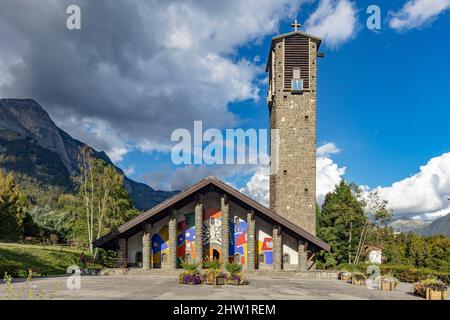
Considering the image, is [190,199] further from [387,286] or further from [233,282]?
[387,286]

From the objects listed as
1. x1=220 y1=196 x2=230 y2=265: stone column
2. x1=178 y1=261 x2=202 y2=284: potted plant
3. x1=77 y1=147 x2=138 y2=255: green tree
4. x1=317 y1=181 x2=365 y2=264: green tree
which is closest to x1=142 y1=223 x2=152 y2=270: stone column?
x1=220 y1=196 x2=230 y2=265: stone column

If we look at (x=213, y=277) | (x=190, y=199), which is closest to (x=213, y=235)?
(x=190, y=199)

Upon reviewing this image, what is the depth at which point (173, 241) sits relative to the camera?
30.4 m

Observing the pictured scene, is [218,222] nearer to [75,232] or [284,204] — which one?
[284,204]

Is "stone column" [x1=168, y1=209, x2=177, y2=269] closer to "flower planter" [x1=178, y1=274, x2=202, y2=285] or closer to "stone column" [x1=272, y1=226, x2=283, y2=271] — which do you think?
"stone column" [x1=272, y1=226, x2=283, y2=271]

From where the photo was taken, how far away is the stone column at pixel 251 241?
3047 cm

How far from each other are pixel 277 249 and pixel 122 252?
13.1 m

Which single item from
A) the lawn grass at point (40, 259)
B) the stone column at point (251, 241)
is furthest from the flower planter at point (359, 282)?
the lawn grass at point (40, 259)

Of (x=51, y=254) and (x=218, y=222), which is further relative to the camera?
(x=51, y=254)

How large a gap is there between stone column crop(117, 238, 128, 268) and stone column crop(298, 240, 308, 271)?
48.1 feet

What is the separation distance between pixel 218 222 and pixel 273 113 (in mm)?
15087

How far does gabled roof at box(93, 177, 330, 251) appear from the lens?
29.3 metres

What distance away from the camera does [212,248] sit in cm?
3134
